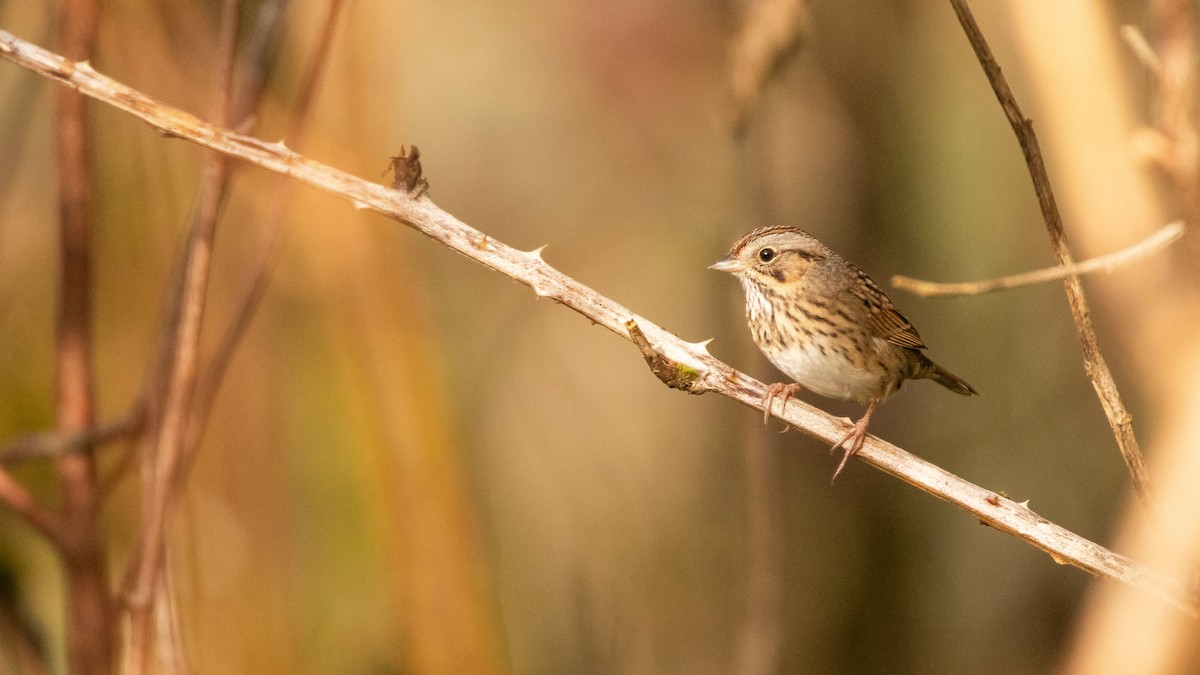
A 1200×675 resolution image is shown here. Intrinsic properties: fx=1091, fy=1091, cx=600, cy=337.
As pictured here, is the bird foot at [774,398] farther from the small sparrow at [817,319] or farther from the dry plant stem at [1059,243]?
the small sparrow at [817,319]

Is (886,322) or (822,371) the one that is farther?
(886,322)

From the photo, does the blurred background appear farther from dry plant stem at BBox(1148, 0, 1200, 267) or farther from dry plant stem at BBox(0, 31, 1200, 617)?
dry plant stem at BBox(1148, 0, 1200, 267)

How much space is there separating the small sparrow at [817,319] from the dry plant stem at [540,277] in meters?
1.31

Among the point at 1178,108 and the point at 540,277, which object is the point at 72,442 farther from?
the point at 1178,108

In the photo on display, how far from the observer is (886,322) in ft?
12.0

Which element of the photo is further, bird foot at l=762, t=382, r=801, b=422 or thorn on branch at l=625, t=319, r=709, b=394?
bird foot at l=762, t=382, r=801, b=422

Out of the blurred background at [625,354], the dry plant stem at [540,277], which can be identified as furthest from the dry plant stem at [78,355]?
the blurred background at [625,354]

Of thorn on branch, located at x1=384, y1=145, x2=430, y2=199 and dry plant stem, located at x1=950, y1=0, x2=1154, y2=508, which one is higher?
thorn on branch, located at x1=384, y1=145, x2=430, y2=199

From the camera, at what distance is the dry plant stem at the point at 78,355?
2125 millimetres

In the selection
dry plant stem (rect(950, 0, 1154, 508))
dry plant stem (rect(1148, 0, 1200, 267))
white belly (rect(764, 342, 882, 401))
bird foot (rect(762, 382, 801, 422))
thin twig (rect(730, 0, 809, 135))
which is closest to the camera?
dry plant stem (rect(1148, 0, 1200, 267))

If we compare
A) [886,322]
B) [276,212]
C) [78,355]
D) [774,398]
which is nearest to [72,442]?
[78,355]

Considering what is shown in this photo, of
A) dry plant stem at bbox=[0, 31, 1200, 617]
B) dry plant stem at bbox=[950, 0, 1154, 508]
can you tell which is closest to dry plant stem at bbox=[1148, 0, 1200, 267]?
dry plant stem at bbox=[950, 0, 1154, 508]

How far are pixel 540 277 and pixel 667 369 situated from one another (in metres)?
0.29

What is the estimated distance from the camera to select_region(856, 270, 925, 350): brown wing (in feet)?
11.9
